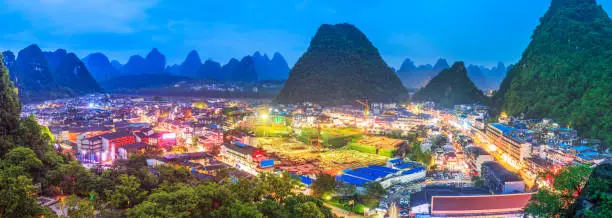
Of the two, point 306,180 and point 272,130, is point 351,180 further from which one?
point 272,130

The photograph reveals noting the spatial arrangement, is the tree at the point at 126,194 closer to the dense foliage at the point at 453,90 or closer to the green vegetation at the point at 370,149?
the green vegetation at the point at 370,149

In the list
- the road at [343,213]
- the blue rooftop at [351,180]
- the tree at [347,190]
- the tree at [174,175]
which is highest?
the tree at [174,175]

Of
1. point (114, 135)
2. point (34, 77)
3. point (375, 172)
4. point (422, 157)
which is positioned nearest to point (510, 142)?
point (422, 157)

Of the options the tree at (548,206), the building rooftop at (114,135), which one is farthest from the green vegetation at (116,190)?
the building rooftop at (114,135)

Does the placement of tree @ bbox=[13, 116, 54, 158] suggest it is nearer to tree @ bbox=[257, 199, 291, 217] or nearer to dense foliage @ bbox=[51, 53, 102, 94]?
tree @ bbox=[257, 199, 291, 217]

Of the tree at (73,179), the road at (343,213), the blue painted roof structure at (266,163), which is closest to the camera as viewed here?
the tree at (73,179)

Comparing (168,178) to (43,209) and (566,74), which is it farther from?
(566,74)

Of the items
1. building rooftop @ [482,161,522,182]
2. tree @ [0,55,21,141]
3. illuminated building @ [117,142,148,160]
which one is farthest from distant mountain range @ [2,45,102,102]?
building rooftop @ [482,161,522,182]
